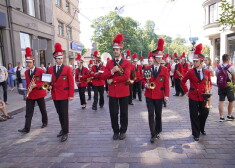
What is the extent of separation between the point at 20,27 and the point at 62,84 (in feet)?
42.8

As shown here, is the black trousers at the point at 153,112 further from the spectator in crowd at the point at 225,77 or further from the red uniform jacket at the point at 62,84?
the spectator in crowd at the point at 225,77

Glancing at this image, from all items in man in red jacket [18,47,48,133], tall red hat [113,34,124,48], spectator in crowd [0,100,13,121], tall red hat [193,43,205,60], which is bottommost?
spectator in crowd [0,100,13,121]

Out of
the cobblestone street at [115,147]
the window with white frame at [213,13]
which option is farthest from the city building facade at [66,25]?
the cobblestone street at [115,147]

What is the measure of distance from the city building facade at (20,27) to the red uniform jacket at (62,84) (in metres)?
5.87

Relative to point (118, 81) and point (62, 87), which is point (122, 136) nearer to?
point (118, 81)

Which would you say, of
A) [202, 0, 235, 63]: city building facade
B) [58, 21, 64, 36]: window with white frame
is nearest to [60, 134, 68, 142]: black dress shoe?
[202, 0, 235, 63]: city building facade

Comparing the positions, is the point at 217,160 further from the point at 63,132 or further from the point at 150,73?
the point at 63,132

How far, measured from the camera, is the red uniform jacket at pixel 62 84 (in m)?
4.73

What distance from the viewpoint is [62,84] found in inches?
188

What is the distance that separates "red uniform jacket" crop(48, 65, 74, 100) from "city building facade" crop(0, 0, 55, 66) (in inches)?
231

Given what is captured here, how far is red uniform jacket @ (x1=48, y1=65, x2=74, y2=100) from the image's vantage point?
4731 mm

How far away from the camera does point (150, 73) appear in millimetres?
4348

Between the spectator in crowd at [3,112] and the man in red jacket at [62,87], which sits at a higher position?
the man in red jacket at [62,87]

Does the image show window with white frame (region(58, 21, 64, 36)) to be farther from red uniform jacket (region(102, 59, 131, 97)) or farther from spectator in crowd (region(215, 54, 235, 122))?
spectator in crowd (region(215, 54, 235, 122))
